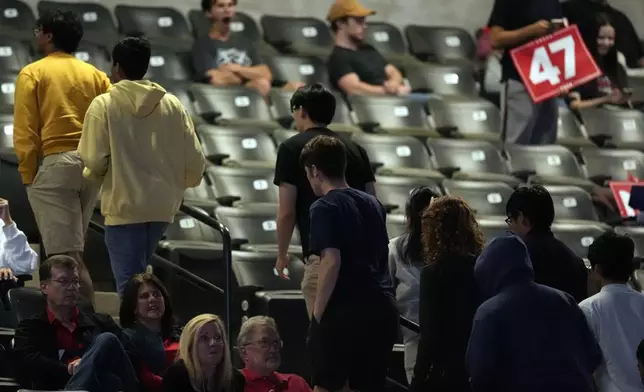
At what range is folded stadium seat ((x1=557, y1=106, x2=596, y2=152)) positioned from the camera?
1290 centimetres

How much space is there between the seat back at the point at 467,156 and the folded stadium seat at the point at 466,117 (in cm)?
40

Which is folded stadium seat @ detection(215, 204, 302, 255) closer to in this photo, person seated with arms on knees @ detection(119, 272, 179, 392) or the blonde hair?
person seated with arms on knees @ detection(119, 272, 179, 392)

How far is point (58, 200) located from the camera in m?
8.08

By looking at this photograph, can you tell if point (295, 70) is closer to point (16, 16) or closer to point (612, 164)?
point (16, 16)

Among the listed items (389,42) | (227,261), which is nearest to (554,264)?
(227,261)

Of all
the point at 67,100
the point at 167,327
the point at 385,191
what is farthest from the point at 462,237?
the point at 385,191

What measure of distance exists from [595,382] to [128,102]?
2.49 m

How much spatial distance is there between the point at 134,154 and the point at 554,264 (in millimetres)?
2048

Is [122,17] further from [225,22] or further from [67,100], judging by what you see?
[67,100]

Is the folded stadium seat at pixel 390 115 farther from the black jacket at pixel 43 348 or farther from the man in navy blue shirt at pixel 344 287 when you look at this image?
the man in navy blue shirt at pixel 344 287

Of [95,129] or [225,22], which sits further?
[225,22]

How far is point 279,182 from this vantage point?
716 centimetres

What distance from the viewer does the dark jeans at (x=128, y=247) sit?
777cm

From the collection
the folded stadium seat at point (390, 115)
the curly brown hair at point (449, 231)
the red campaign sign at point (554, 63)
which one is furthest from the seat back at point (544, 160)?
the curly brown hair at point (449, 231)
